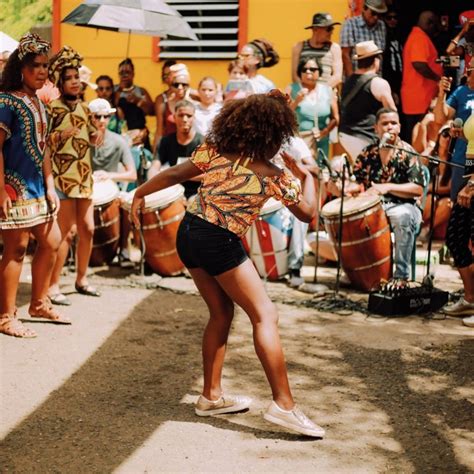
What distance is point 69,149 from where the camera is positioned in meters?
7.56

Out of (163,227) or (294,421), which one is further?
(163,227)

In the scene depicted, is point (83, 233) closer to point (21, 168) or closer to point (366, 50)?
point (21, 168)

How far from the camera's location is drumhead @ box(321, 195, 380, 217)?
7.93 m

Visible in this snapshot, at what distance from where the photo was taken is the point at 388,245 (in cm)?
811

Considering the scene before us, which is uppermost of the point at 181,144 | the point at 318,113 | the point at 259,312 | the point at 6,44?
the point at 6,44

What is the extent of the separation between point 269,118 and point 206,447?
1.59 meters

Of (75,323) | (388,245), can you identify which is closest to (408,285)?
(388,245)

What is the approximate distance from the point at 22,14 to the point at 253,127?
10.7 metres

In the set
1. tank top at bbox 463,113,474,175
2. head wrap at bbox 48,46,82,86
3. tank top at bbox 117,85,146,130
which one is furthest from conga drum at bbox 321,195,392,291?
tank top at bbox 117,85,146,130

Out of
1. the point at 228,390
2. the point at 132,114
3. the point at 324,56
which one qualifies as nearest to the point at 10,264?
the point at 228,390

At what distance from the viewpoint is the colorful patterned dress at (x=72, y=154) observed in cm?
747

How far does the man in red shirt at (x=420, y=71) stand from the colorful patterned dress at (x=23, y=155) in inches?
225

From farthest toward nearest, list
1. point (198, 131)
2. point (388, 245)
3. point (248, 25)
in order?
point (248, 25)
point (198, 131)
point (388, 245)

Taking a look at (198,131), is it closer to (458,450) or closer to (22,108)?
(22,108)
